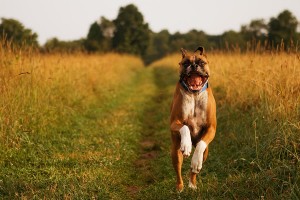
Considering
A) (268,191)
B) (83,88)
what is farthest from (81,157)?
(83,88)

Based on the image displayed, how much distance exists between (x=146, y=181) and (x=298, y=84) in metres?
3.04

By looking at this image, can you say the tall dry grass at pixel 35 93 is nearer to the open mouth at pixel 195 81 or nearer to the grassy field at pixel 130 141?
the grassy field at pixel 130 141

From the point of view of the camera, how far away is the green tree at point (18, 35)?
26.8ft

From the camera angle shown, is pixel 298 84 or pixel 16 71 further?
pixel 16 71

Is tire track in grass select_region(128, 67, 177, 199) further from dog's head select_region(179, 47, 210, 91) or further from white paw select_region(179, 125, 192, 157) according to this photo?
dog's head select_region(179, 47, 210, 91)

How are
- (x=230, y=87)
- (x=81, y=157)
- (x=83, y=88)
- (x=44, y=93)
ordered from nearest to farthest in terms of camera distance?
(x=81, y=157) < (x=44, y=93) < (x=230, y=87) < (x=83, y=88)

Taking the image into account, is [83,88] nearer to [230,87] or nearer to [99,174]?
[230,87]

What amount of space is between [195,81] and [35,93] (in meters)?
4.16

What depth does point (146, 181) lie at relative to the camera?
211 inches

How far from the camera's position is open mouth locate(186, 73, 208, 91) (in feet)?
13.8

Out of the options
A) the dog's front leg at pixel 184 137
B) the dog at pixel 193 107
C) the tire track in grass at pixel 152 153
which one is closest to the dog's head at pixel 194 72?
the dog at pixel 193 107

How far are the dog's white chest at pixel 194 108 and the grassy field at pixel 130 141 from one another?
2.63 ft

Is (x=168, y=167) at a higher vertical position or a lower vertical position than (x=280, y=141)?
lower

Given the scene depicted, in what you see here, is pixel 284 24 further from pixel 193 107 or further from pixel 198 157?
pixel 198 157
